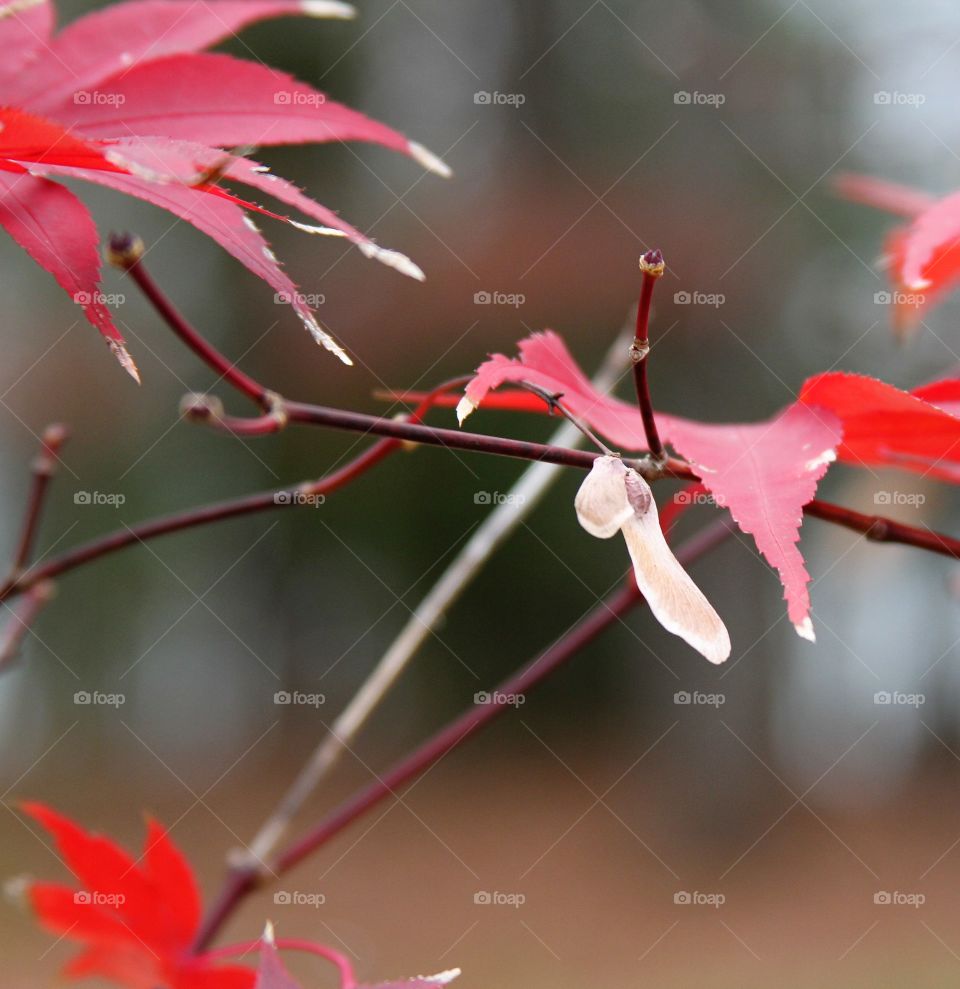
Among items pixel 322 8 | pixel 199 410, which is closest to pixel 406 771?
pixel 199 410

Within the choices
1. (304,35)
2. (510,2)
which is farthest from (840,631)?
(304,35)

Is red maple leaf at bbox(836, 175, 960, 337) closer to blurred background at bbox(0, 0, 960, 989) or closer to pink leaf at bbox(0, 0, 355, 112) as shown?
pink leaf at bbox(0, 0, 355, 112)

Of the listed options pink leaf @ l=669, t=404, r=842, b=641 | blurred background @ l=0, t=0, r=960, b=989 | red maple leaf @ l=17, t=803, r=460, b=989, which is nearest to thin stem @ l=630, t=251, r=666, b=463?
pink leaf @ l=669, t=404, r=842, b=641

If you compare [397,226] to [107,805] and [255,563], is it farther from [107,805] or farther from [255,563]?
[107,805]

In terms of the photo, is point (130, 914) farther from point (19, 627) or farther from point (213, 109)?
point (213, 109)

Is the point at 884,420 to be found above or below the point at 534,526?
below

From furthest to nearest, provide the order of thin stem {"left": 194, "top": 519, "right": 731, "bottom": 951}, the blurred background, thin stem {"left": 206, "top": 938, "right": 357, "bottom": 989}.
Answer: the blurred background
thin stem {"left": 194, "top": 519, "right": 731, "bottom": 951}
thin stem {"left": 206, "top": 938, "right": 357, "bottom": 989}

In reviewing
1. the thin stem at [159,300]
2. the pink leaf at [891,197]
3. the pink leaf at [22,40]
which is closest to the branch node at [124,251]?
the thin stem at [159,300]
